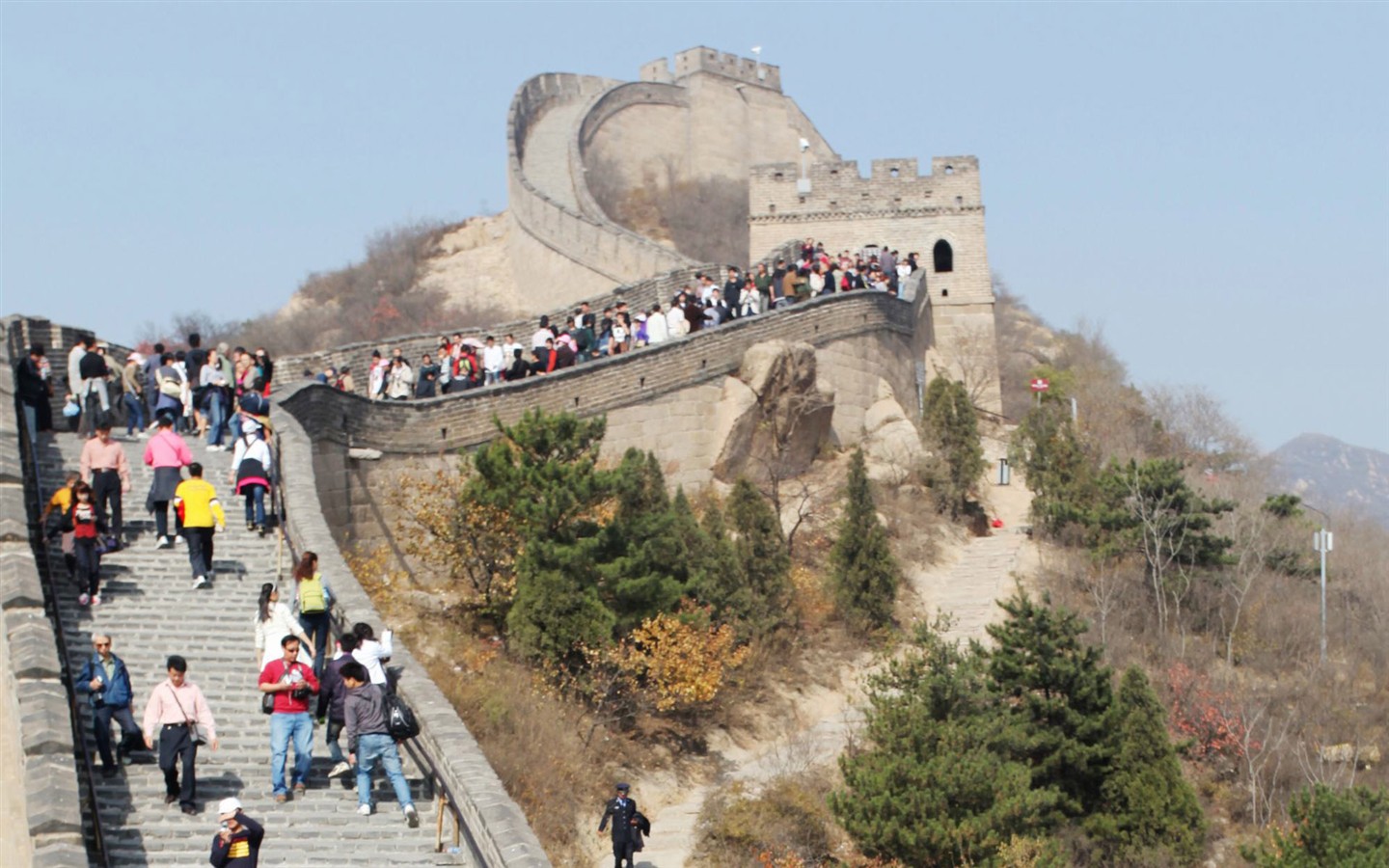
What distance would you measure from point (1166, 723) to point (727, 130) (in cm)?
3647

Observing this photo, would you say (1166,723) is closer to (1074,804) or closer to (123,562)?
(1074,804)

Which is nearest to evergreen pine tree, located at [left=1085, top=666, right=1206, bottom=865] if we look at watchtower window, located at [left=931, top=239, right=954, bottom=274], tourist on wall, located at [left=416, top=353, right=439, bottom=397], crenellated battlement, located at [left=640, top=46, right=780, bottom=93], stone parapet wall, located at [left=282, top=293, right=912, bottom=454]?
stone parapet wall, located at [left=282, top=293, right=912, bottom=454]

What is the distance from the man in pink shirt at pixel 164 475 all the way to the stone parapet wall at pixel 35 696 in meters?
1.04

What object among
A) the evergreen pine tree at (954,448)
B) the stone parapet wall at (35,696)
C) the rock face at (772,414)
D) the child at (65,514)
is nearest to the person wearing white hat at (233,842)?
the stone parapet wall at (35,696)

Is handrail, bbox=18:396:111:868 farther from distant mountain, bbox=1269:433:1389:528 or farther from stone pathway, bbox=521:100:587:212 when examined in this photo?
distant mountain, bbox=1269:433:1389:528

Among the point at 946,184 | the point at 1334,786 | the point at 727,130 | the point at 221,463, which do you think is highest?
the point at 727,130

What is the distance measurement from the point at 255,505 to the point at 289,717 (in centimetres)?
441

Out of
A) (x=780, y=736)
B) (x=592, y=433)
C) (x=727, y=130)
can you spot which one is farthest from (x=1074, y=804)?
(x=727, y=130)

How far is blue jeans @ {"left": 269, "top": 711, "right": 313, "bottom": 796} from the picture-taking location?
38.2ft

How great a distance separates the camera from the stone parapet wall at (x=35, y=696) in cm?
989

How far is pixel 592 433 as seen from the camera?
2316cm

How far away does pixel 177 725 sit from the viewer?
11266 millimetres

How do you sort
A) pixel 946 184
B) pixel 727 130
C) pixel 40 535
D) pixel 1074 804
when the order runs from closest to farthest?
pixel 40 535 < pixel 1074 804 < pixel 946 184 < pixel 727 130

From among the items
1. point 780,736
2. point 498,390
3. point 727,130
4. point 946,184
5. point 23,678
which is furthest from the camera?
point 727,130
